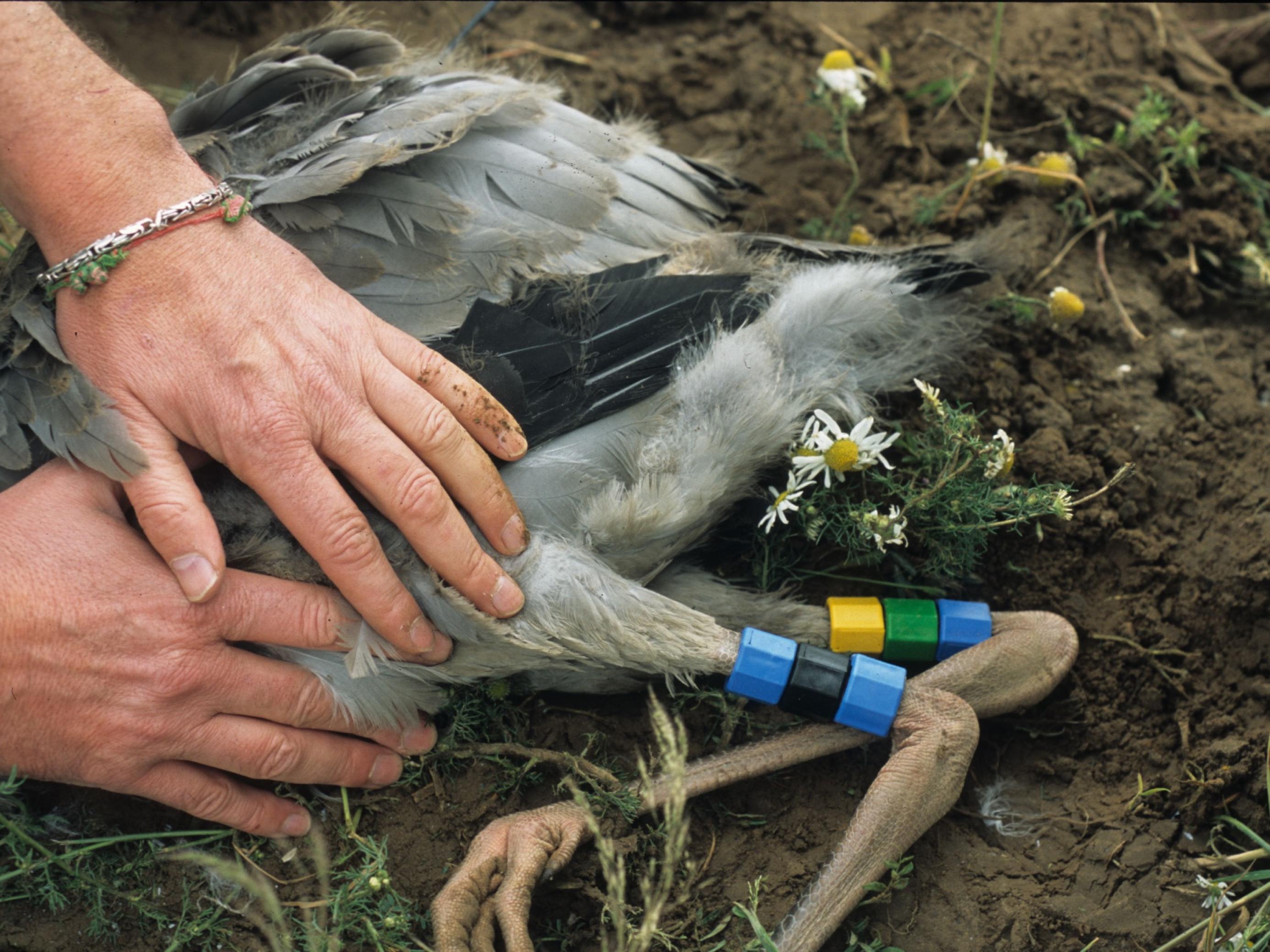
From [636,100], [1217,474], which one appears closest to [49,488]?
[636,100]

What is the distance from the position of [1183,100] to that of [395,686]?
3016mm

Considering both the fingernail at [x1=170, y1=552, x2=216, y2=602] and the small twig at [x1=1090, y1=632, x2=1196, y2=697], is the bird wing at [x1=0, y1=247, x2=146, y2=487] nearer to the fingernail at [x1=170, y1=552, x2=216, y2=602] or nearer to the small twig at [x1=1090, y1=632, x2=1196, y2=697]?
the fingernail at [x1=170, y1=552, x2=216, y2=602]

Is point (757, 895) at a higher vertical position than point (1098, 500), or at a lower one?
lower

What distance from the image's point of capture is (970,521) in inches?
91.0

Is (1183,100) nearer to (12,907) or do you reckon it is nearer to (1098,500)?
(1098,500)

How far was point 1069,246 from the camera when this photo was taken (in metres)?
2.95

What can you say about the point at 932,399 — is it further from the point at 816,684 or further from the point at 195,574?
the point at 195,574

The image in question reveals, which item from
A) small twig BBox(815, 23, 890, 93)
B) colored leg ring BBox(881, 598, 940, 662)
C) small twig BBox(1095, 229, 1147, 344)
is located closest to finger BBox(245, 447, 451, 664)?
colored leg ring BBox(881, 598, 940, 662)

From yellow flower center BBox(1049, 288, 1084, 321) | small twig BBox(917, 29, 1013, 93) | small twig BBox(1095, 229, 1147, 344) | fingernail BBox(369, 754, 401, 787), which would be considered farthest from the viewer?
small twig BBox(917, 29, 1013, 93)

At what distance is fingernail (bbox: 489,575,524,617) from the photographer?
2.02 meters

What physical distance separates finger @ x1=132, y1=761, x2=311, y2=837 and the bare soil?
19 cm

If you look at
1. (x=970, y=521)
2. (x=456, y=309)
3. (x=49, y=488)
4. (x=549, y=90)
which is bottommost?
(x=970, y=521)

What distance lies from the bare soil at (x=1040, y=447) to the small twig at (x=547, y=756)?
0.06m

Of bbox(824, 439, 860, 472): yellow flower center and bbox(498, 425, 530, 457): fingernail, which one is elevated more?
bbox(498, 425, 530, 457): fingernail
